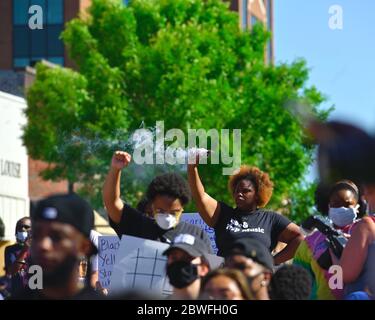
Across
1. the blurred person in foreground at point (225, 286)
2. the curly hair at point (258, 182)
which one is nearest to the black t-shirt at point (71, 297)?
the blurred person in foreground at point (225, 286)

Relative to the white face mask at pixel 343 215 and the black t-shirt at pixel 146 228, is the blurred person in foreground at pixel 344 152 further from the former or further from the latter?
the white face mask at pixel 343 215

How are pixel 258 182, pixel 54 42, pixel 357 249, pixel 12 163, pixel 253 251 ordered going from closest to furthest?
pixel 253 251 → pixel 357 249 → pixel 258 182 → pixel 12 163 → pixel 54 42

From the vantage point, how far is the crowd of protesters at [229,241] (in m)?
4.78

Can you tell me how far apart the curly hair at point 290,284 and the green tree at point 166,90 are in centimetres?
2235

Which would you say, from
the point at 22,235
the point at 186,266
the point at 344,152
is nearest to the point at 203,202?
the point at 186,266

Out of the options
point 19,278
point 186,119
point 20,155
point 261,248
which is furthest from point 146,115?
point 261,248

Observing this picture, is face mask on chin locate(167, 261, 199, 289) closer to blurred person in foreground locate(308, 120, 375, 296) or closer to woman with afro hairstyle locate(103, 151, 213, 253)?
woman with afro hairstyle locate(103, 151, 213, 253)

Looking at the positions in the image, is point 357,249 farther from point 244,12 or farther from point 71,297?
point 244,12

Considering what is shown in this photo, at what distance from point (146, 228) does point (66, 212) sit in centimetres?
204

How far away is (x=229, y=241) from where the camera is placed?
7.48 meters

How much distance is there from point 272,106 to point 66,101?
5.40 metres

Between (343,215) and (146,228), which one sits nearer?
(146,228)

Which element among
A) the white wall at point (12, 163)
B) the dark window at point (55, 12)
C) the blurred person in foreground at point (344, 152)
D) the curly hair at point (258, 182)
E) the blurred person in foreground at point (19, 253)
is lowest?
the white wall at point (12, 163)

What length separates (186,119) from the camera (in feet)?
94.9
